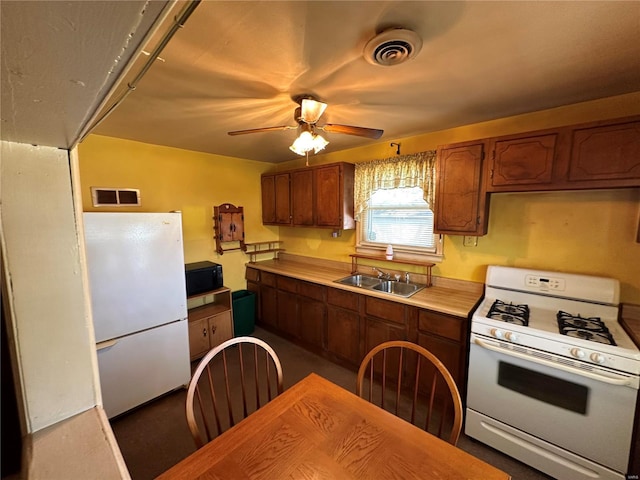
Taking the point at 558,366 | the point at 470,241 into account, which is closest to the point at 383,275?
the point at 470,241

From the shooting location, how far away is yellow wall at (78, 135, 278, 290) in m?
2.51

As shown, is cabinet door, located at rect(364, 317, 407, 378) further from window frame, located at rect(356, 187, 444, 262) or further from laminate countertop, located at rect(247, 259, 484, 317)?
window frame, located at rect(356, 187, 444, 262)

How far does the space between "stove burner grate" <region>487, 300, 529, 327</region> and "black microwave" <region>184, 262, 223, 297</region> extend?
2.61 meters

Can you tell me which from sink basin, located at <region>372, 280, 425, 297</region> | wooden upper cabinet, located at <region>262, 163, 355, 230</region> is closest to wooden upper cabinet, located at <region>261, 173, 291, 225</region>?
wooden upper cabinet, located at <region>262, 163, 355, 230</region>

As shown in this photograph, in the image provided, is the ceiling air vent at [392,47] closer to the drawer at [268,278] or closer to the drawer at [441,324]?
the drawer at [441,324]

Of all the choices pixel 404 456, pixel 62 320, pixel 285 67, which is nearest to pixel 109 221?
pixel 62 320

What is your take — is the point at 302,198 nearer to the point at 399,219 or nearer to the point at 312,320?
the point at 399,219

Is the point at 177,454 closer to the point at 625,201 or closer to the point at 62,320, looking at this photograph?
the point at 62,320

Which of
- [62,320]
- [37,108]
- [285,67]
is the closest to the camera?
[37,108]

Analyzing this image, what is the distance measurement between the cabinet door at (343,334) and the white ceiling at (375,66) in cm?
181

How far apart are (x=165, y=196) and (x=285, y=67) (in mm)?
2247

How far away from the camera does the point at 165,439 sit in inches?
75.5

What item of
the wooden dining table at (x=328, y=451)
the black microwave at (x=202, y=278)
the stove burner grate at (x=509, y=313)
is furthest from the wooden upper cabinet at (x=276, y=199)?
the wooden dining table at (x=328, y=451)

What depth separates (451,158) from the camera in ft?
7.04
